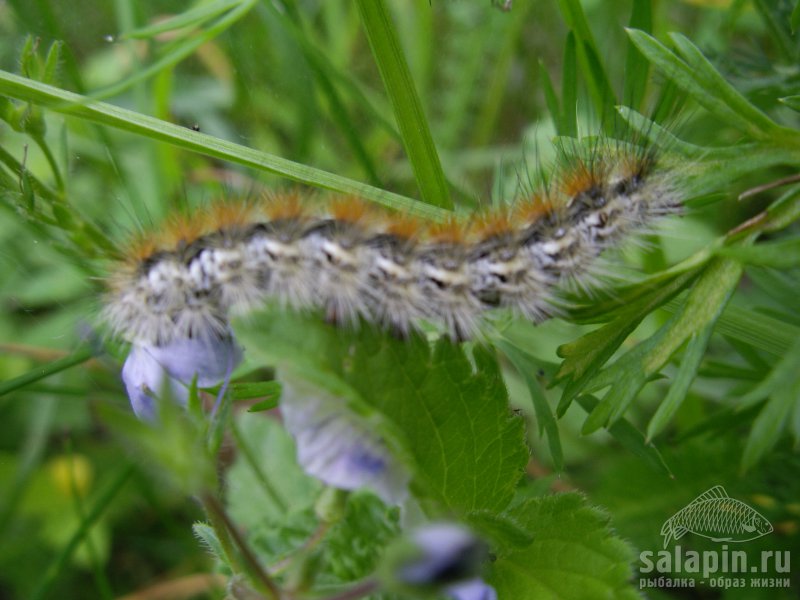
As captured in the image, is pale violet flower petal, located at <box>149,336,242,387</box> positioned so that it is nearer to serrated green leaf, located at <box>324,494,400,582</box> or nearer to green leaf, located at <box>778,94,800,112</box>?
serrated green leaf, located at <box>324,494,400,582</box>

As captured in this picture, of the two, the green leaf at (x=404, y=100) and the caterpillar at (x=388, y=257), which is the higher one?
the green leaf at (x=404, y=100)

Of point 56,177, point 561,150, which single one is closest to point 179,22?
point 56,177

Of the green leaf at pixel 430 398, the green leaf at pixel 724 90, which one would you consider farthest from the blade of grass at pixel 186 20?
the green leaf at pixel 724 90

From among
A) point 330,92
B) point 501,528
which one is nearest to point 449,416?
point 501,528

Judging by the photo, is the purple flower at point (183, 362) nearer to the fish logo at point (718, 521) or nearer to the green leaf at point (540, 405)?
the green leaf at point (540, 405)

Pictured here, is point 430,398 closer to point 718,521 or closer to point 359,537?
point 359,537

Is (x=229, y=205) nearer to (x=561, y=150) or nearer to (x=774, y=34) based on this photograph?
(x=561, y=150)

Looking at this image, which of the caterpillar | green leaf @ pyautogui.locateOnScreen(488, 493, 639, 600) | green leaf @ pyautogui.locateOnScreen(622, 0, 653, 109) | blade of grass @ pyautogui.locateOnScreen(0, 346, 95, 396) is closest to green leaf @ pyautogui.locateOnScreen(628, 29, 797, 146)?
the caterpillar
